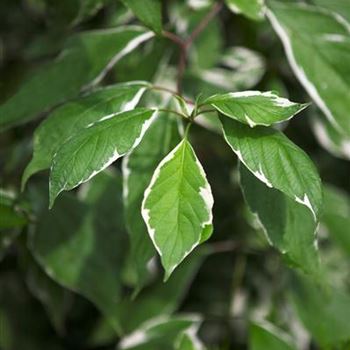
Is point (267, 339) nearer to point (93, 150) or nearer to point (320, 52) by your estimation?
point (320, 52)

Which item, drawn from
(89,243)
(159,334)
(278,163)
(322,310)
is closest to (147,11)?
(278,163)

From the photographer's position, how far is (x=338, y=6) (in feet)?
3.80

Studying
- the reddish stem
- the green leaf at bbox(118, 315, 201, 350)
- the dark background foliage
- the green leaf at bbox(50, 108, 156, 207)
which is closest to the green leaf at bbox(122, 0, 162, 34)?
the reddish stem

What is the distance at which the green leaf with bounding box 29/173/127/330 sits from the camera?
1.14 m

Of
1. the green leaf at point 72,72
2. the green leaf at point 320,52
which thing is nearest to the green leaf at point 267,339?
the green leaf at point 320,52

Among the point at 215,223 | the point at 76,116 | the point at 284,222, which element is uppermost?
the point at 76,116

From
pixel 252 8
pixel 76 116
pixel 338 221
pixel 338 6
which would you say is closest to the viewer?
pixel 76 116

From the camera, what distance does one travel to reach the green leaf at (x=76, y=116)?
866mm

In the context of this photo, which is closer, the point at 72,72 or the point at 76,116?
the point at 76,116

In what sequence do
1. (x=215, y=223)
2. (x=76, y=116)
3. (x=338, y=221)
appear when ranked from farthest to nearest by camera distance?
1. (x=215, y=223)
2. (x=338, y=221)
3. (x=76, y=116)

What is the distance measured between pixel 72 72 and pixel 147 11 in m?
0.19

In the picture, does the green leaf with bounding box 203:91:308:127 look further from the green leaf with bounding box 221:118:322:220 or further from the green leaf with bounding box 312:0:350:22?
the green leaf with bounding box 312:0:350:22

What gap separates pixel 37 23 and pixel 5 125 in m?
0.58

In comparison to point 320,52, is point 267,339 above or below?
below
